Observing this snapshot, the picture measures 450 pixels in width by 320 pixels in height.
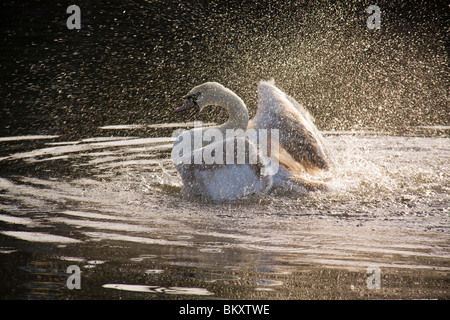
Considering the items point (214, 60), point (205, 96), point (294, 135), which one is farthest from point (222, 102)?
point (214, 60)

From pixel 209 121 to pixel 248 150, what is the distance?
4307 millimetres

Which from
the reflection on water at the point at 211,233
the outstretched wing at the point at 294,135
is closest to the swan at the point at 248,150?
the outstretched wing at the point at 294,135

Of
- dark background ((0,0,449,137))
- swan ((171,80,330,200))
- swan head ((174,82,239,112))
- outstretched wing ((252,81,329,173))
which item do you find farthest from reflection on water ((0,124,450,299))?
dark background ((0,0,449,137))

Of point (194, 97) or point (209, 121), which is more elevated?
point (209, 121)

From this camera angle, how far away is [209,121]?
9922 millimetres

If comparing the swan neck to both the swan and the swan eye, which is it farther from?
the swan eye

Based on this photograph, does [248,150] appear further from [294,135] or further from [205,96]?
[205,96]

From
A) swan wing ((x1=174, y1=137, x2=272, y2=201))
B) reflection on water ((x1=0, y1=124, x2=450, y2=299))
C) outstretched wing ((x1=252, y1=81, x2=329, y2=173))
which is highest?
outstretched wing ((x1=252, y1=81, x2=329, y2=173))

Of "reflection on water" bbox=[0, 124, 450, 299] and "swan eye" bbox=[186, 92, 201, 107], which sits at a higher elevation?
"swan eye" bbox=[186, 92, 201, 107]

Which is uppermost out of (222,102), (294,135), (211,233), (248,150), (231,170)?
(222,102)

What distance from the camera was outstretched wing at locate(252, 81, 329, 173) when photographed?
6566 mm

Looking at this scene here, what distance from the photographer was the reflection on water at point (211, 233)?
382 cm

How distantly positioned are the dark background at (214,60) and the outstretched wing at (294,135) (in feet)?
8.69

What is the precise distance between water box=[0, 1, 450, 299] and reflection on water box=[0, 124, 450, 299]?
0.05 ft
